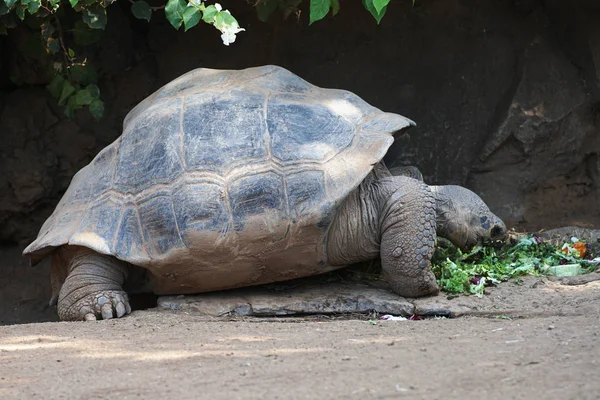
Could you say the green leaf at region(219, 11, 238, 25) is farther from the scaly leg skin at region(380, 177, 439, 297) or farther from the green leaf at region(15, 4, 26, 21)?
the green leaf at region(15, 4, 26, 21)

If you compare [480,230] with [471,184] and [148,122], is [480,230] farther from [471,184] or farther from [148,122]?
[148,122]

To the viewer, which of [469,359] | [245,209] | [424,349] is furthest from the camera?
[245,209]

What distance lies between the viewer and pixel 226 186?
5.57 metres

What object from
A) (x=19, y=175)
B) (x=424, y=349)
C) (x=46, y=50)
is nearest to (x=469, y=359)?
(x=424, y=349)

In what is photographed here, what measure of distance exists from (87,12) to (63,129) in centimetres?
164

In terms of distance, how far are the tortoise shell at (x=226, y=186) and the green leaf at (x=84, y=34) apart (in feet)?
4.44

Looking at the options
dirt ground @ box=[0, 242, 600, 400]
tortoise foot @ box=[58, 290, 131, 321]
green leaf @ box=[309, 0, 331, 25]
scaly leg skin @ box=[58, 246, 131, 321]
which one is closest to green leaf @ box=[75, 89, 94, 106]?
scaly leg skin @ box=[58, 246, 131, 321]

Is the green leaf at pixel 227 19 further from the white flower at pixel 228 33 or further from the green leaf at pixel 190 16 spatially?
the green leaf at pixel 190 16

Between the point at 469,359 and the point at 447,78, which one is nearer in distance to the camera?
the point at 469,359

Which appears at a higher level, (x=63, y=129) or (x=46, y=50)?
(x=46, y=50)

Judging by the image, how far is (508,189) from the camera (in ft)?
24.7

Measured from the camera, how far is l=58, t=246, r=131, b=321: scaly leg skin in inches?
230

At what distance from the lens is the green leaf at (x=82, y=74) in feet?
23.0

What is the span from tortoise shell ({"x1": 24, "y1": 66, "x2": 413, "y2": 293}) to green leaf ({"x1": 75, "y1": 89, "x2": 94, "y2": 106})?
2.99ft
